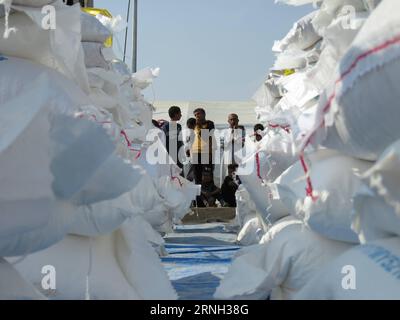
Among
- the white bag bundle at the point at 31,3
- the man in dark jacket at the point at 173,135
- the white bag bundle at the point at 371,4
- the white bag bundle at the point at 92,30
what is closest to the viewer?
the white bag bundle at the point at 31,3

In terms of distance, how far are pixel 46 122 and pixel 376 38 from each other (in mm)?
407

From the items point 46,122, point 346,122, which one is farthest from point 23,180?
point 346,122

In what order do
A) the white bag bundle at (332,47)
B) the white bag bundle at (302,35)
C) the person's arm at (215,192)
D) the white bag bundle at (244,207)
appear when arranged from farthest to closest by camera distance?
the person's arm at (215,192), the white bag bundle at (244,207), the white bag bundle at (302,35), the white bag bundle at (332,47)

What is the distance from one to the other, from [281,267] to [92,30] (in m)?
1.22

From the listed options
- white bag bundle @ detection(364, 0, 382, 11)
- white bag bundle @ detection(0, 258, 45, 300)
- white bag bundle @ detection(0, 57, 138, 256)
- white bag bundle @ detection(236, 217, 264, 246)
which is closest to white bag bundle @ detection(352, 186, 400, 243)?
white bag bundle @ detection(0, 57, 138, 256)

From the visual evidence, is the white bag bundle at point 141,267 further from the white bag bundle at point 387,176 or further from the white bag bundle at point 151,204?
the white bag bundle at point 387,176

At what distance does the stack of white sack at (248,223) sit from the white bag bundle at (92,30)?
2.97 feet

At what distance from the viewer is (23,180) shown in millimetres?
883

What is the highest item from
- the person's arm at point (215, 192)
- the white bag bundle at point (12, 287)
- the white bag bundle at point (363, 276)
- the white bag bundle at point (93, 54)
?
the white bag bundle at point (93, 54)

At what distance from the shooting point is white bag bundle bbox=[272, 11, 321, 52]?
247cm

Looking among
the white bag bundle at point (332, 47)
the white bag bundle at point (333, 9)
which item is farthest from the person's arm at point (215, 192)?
the white bag bundle at point (332, 47)

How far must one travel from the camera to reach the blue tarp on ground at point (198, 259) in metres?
1.98

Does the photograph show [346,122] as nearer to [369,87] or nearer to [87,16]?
[369,87]

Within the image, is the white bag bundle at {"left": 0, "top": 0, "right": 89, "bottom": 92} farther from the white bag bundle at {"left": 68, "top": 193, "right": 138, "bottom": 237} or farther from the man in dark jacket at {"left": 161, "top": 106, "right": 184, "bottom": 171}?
the man in dark jacket at {"left": 161, "top": 106, "right": 184, "bottom": 171}
